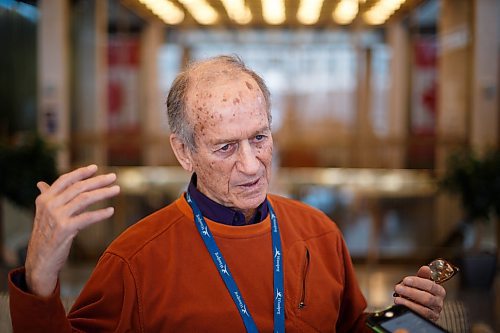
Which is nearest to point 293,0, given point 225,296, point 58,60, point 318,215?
point 58,60

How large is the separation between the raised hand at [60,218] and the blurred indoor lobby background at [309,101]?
19.1ft

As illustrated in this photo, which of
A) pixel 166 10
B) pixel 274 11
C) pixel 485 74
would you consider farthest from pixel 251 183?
pixel 485 74

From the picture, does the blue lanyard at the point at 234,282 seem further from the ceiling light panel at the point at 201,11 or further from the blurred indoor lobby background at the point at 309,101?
the blurred indoor lobby background at the point at 309,101

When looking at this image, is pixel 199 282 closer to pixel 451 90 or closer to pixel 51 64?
pixel 51 64

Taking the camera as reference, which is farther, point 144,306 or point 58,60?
point 58,60

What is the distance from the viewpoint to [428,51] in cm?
795

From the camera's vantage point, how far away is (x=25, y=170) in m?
6.20

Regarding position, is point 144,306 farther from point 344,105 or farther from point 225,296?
point 344,105

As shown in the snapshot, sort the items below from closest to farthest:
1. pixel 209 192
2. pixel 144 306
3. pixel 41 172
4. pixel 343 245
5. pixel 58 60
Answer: pixel 144 306, pixel 209 192, pixel 343 245, pixel 41 172, pixel 58 60

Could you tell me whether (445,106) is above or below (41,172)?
above

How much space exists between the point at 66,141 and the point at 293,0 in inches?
125

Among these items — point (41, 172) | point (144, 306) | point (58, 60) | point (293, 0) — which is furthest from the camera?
point (58, 60)

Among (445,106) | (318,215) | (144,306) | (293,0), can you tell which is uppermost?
(293,0)

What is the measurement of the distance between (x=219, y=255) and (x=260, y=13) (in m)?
5.84
